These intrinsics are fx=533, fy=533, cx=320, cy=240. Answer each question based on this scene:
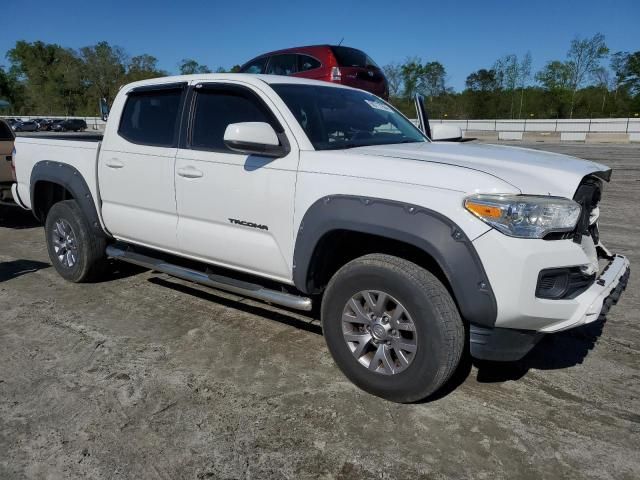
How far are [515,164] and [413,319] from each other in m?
1.06

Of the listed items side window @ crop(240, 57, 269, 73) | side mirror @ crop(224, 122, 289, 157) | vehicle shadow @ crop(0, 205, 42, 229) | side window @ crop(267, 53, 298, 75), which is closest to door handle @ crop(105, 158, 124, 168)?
side mirror @ crop(224, 122, 289, 157)

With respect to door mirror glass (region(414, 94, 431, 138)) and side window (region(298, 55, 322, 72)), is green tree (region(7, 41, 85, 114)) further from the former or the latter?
door mirror glass (region(414, 94, 431, 138))

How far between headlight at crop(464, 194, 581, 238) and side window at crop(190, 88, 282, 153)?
166cm

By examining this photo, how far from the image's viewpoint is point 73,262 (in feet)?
16.8

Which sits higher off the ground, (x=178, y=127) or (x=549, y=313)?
(x=178, y=127)

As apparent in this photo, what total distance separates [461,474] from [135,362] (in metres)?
2.18

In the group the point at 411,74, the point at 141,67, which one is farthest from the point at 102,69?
the point at 411,74

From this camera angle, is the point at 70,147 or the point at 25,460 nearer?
the point at 25,460

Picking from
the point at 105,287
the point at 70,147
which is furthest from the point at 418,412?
the point at 70,147

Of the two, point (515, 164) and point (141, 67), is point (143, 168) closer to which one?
point (515, 164)

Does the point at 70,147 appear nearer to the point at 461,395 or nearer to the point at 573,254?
the point at 461,395

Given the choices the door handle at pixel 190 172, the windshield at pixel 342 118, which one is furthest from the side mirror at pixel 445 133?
the door handle at pixel 190 172

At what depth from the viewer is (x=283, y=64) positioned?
9.52m

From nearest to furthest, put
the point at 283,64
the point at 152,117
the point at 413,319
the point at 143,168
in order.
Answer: the point at 413,319, the point at 143,168, the point at 152,117, the point at 283,64
